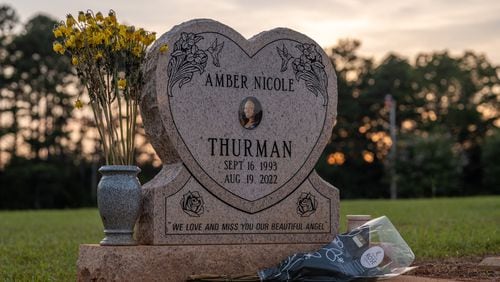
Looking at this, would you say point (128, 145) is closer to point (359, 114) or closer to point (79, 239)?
point (79, 239)

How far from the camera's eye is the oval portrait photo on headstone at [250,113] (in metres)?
8.15

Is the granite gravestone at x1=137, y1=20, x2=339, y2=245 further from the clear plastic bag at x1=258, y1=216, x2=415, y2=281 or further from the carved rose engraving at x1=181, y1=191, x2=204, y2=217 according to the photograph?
the clear plastic bag at x1=258, y1=216, x2=415, y2=281

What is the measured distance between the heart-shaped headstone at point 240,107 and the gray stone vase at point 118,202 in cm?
66

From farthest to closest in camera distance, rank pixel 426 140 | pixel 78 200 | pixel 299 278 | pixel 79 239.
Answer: pixel 426 140
pixel 78 200
pixel 79 239
pixel 299 278

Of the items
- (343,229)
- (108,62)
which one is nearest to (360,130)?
(343,229)

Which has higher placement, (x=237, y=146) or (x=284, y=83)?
(x=284, y=83)

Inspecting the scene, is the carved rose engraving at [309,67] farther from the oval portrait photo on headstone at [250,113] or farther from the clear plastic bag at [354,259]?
the clear plastic bag at [354,259]

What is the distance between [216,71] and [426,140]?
37307mm

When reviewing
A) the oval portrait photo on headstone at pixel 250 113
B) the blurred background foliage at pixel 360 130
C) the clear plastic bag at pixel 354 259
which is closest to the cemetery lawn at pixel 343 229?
the clear plastic bag at pixel 354 259

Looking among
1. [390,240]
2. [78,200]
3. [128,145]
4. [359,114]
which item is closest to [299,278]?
[390,240]

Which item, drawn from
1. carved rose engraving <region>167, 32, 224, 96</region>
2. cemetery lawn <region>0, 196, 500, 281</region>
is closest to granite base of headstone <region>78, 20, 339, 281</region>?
carved rose engraving <region>167, 32, 224, 96</region>

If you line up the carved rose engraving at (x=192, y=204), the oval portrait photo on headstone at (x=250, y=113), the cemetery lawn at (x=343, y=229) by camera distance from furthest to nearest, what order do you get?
the cemetery lawn at (x=343, y=229), the oval portrait photo on headstone at (x=250, y=113), the carved rose engraving at (x=192, y=204)

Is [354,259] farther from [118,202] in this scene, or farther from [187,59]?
[187,59]

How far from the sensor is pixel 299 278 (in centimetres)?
726
